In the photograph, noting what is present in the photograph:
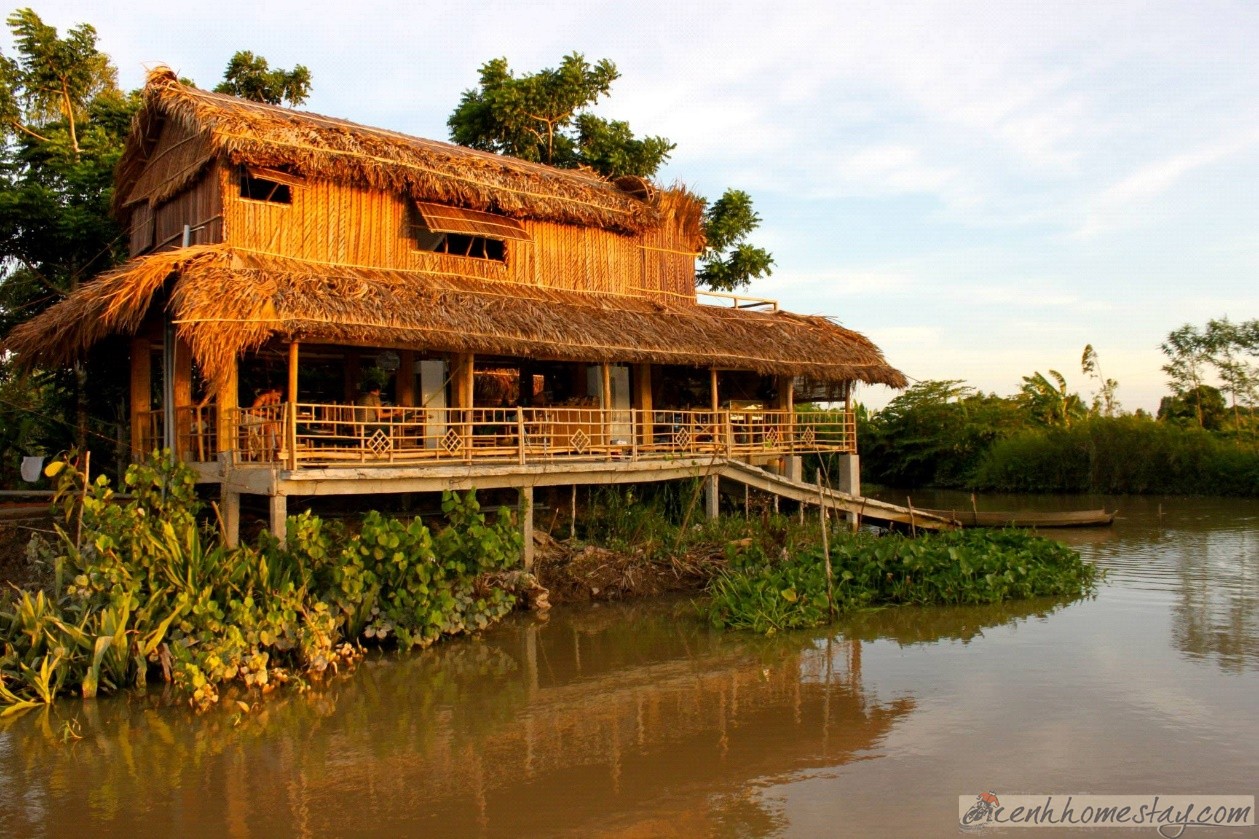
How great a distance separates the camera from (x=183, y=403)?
11.8m

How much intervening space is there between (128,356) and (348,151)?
185 inches

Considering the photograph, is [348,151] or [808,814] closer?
[808,814]

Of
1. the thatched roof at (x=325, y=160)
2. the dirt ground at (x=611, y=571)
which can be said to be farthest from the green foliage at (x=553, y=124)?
the dirt ground at (x=611, y=571)

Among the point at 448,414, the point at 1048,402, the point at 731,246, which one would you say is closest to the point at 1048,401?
the point at 1048,402

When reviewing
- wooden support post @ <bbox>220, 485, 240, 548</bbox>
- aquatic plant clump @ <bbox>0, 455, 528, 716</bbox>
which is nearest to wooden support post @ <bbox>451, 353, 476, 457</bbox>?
wooden support post @ <bbox>220, 485, 240, 548</bbox>

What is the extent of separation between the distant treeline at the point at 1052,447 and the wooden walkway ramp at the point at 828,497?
14.2 metres

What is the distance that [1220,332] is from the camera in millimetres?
29156

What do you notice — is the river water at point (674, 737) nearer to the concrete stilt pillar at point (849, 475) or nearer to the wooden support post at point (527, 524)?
the wooden support post at point (527, 524)

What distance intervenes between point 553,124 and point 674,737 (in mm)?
17812

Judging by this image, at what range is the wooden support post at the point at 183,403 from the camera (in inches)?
458

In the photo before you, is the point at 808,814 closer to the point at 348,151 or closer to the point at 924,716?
the point at 924,716

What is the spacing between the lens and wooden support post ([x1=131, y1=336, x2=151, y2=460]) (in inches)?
491

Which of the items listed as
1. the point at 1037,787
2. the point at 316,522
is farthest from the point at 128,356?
the point at 1037,787

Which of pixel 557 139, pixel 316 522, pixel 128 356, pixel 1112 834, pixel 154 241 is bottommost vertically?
pixel 1112 834
